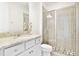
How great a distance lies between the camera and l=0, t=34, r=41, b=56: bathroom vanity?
40.1 inches

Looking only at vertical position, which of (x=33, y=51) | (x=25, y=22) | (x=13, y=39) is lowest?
(x=33, y=51)

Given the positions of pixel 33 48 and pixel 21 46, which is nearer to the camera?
pixel 21 46

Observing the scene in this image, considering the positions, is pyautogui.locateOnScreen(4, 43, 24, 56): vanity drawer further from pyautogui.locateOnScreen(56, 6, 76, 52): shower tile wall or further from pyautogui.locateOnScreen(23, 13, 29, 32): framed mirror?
pyautogui.locateOnScreen(56, 6, 76, 52): shower tile wall

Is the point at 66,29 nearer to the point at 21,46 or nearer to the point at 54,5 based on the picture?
the point at 54,5

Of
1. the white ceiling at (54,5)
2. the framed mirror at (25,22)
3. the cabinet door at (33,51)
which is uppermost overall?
the white ceiling at (54,5)

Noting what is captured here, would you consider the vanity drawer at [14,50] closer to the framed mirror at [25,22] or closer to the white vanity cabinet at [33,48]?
the white vanity cabinet at [33,48]

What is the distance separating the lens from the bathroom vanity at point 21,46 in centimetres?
102

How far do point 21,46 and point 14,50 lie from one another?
3.6 inches

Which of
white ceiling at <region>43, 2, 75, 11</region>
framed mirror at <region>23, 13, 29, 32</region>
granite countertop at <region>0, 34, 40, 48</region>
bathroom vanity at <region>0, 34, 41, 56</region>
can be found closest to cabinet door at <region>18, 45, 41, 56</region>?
bathroom vanity at <region>0, 34, 41, 56</region>

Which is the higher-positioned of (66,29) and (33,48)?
(66,29)

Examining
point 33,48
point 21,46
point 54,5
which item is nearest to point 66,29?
point 54,5

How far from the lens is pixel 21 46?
45.4 inches

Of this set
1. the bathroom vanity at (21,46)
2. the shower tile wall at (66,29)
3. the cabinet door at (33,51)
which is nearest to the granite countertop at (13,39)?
the bathroom vanity at (21,46)

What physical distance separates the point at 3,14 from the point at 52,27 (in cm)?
56
